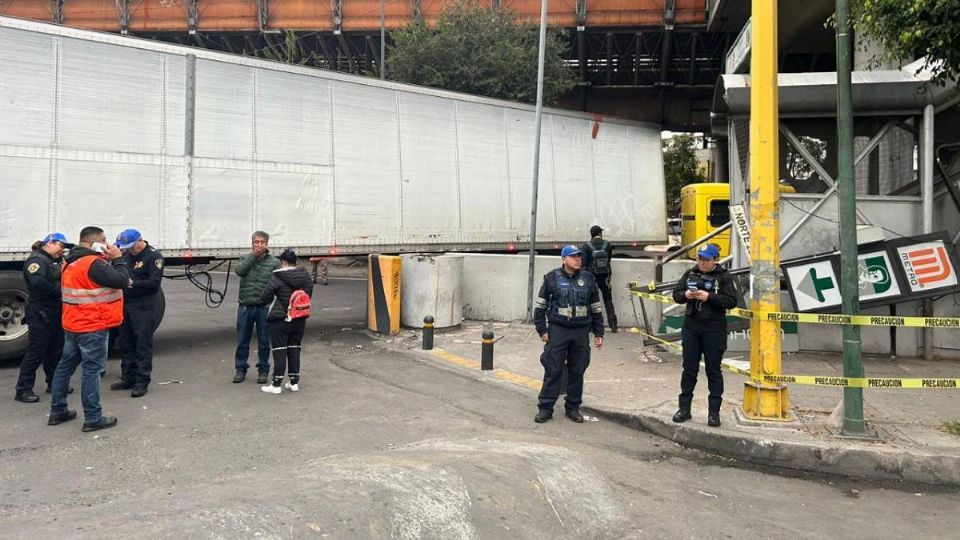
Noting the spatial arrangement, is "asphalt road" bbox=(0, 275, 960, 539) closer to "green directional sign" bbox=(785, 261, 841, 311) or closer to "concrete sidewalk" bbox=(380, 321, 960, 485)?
"concrete sidewalk" bbox=(380, 321, 960, 485)

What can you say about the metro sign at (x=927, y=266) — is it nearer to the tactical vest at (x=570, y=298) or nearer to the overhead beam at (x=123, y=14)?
the tactical vest at (x=570, y=298)

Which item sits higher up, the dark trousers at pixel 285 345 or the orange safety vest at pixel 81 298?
the orange safety vest at pixel 81 298

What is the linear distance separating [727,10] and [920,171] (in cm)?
1327

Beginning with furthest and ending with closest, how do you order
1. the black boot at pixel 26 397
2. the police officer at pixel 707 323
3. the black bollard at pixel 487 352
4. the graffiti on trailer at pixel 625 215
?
1. the graffiti on trailer at pixel 625 215
2. the black bollard at pixel 487 352
3. the black boot at pixel 26 397
4. the police officer at pixel 707 323

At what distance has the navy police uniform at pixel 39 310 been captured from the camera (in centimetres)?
629

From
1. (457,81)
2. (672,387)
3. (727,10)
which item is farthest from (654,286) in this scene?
(727,10)

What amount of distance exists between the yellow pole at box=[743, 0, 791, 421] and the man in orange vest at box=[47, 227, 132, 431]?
226 inches

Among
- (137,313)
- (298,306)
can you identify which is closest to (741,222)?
(298,306)

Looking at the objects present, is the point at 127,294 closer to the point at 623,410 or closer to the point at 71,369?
the point at 71,369

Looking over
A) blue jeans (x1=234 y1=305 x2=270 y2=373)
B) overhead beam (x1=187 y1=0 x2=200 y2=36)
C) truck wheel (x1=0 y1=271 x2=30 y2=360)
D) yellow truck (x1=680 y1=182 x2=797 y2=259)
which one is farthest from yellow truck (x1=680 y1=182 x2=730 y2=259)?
overhead beam (x1=187 y1=0 x2=200 y2=36)

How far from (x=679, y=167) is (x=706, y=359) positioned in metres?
35.1

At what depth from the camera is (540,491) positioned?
14.3 ft

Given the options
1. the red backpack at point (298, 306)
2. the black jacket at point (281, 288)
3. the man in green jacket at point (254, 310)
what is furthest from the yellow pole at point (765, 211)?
the man in green jacket at point (254, 310)

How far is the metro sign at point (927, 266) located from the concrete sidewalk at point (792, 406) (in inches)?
41.5
